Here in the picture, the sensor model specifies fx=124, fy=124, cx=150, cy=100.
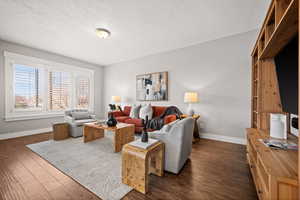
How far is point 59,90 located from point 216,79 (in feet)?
17.0

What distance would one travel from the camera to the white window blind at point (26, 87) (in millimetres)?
→ 3609

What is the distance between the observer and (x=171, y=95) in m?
4.07

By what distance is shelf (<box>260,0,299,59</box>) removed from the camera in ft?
3.08

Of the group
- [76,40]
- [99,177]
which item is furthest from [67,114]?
[99,177]

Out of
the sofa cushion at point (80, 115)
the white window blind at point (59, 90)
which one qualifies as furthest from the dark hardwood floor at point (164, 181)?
the white window blind at point (59, 90)

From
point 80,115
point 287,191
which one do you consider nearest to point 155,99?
point 80,115

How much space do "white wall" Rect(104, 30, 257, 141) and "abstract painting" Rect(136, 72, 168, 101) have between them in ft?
0.58

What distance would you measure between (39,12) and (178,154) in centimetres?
344

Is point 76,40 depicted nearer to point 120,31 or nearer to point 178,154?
point 120,31

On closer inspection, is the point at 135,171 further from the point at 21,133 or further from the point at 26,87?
the point at 26,87

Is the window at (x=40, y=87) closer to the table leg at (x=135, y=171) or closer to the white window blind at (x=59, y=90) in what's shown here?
the white window blind at (x=59, y=90)

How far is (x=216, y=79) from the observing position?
3.32 m

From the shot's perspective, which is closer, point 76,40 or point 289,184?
point 289,184

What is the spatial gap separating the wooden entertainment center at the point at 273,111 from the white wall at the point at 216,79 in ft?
3.75
